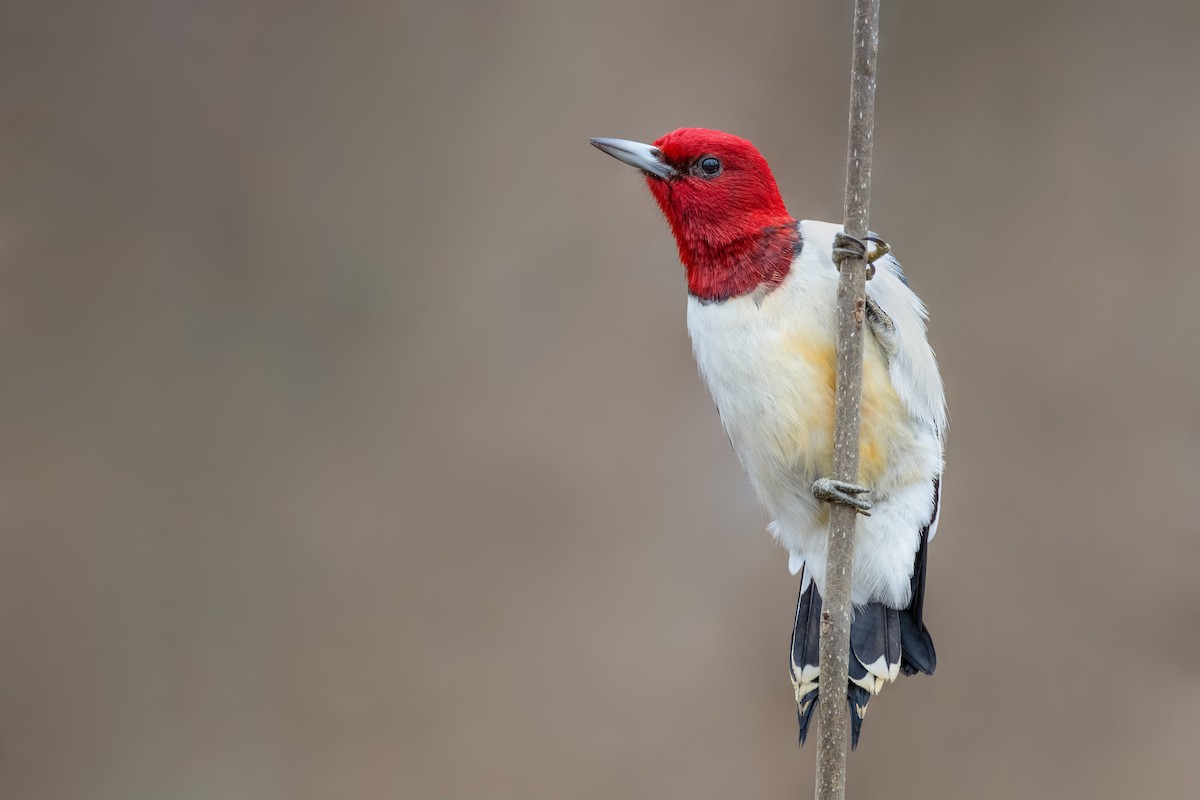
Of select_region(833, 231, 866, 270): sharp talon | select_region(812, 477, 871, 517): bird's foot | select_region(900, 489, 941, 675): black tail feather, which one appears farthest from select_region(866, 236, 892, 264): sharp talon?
select_region(900, 489, 941, 675): black tail feather

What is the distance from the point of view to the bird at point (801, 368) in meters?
1.84

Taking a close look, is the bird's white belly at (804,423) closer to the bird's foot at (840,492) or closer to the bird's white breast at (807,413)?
the bird's white breast at (807,413)

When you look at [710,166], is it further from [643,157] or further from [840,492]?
[840,492]

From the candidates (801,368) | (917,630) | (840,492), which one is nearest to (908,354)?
(801,368)

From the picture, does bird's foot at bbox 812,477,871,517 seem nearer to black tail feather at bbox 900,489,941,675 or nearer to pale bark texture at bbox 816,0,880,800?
pale bark texture at bbox 816,0,880,800

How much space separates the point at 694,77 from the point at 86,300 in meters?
1.93

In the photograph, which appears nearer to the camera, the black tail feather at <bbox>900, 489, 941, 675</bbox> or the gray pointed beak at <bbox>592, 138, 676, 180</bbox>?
the gray pointed beak at <bbox>592, 138, 676, 180</bbox>

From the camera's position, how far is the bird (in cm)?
184

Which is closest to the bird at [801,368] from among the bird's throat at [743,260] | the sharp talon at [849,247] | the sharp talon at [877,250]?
the bird's throat at [743,260]

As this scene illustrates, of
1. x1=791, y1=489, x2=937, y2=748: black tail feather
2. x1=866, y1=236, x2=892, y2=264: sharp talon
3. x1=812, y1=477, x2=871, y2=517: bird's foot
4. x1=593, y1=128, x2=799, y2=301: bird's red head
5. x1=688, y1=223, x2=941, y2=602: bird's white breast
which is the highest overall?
x1=593, y1=128, x2=799, y2=301: bird's red head

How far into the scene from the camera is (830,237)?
191cm

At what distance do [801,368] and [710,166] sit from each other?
0.40 metres

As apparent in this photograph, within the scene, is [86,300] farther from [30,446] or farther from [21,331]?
[30,446]

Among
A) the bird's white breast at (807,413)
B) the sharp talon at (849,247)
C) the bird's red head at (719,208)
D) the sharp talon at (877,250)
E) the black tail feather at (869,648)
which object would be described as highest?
the bird's red head at (719,208)
